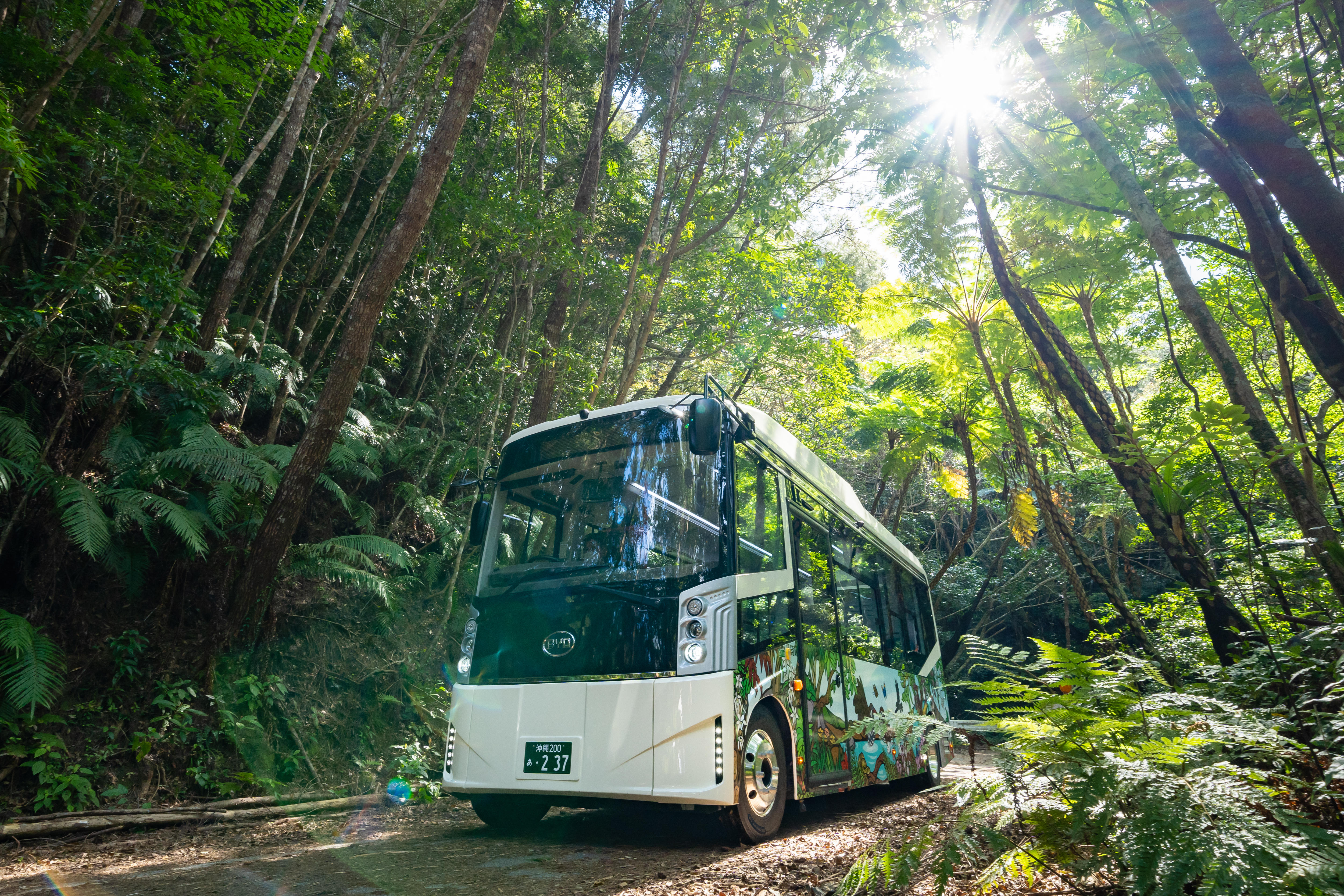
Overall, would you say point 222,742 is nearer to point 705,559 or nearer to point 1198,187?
point 705,559

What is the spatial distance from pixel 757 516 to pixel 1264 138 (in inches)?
142

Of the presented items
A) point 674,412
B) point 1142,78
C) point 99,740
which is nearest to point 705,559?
point 674,412

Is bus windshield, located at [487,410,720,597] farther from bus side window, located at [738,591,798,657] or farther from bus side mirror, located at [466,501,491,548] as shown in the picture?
bus side window, located at [738,591,798,657]

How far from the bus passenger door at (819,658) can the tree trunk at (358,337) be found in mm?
4907

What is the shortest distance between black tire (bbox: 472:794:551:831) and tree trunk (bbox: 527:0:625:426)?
22.8ft

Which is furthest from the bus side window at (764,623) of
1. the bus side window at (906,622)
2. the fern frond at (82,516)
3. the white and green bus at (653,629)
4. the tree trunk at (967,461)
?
the tree trunk at (967,461)

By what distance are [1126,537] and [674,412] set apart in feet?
57.2

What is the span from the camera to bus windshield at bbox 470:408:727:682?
195 inches

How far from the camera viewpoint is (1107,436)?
5.79 meters

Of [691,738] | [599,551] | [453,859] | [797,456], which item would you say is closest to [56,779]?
[453,859]

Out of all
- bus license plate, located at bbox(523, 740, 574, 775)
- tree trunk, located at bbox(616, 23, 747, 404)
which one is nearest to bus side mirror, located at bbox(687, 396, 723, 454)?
bus license plate, located at bbox(523, 740, 574, 775)

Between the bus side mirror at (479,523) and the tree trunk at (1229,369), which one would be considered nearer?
the tree trunk at (1229,369)

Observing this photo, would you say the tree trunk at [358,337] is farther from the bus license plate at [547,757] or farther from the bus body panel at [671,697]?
the bus license plate at [547,757]

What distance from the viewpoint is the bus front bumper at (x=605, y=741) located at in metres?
4.47
